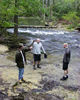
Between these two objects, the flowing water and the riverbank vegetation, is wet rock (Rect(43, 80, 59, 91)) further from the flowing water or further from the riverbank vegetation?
the flowing water

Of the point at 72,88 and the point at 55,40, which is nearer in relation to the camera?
the point at 72,88

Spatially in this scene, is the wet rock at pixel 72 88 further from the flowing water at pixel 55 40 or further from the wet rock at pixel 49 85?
the flowing water at pixel 55 40

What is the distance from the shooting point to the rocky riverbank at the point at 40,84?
653cm

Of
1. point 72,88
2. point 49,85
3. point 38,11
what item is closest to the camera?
point 72,88

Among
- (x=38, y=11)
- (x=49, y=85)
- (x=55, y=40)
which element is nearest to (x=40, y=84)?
(x=49, y=85)

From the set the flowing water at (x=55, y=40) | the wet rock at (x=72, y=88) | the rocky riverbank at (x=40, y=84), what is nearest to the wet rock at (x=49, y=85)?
the rocky riverbank at (x=40, y=84)

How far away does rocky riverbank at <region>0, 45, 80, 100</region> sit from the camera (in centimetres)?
Answer: 653

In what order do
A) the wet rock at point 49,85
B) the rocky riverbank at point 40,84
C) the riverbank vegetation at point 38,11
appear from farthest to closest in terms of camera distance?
the riverbank vegetation at point 38,11 → the wet rock at point 49,85 → the rocky riverbank at point 40,84

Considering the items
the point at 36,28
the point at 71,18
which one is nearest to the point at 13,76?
the point at 36,28

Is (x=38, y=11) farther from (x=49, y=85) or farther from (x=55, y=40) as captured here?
(x=49, y=85)

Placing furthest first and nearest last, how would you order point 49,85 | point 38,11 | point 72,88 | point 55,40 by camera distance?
point 38,11 < point 55,40 < point 49,85 < point 72,88

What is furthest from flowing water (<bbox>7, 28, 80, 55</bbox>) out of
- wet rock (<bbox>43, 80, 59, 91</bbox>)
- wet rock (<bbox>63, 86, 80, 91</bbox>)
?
wet rock (<bbox>63, 86, 80, 91</bbox>)

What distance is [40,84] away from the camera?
7590 mm

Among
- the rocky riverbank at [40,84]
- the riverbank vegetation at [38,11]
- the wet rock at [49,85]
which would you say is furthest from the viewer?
the riverbank vegetation at [38,11]
